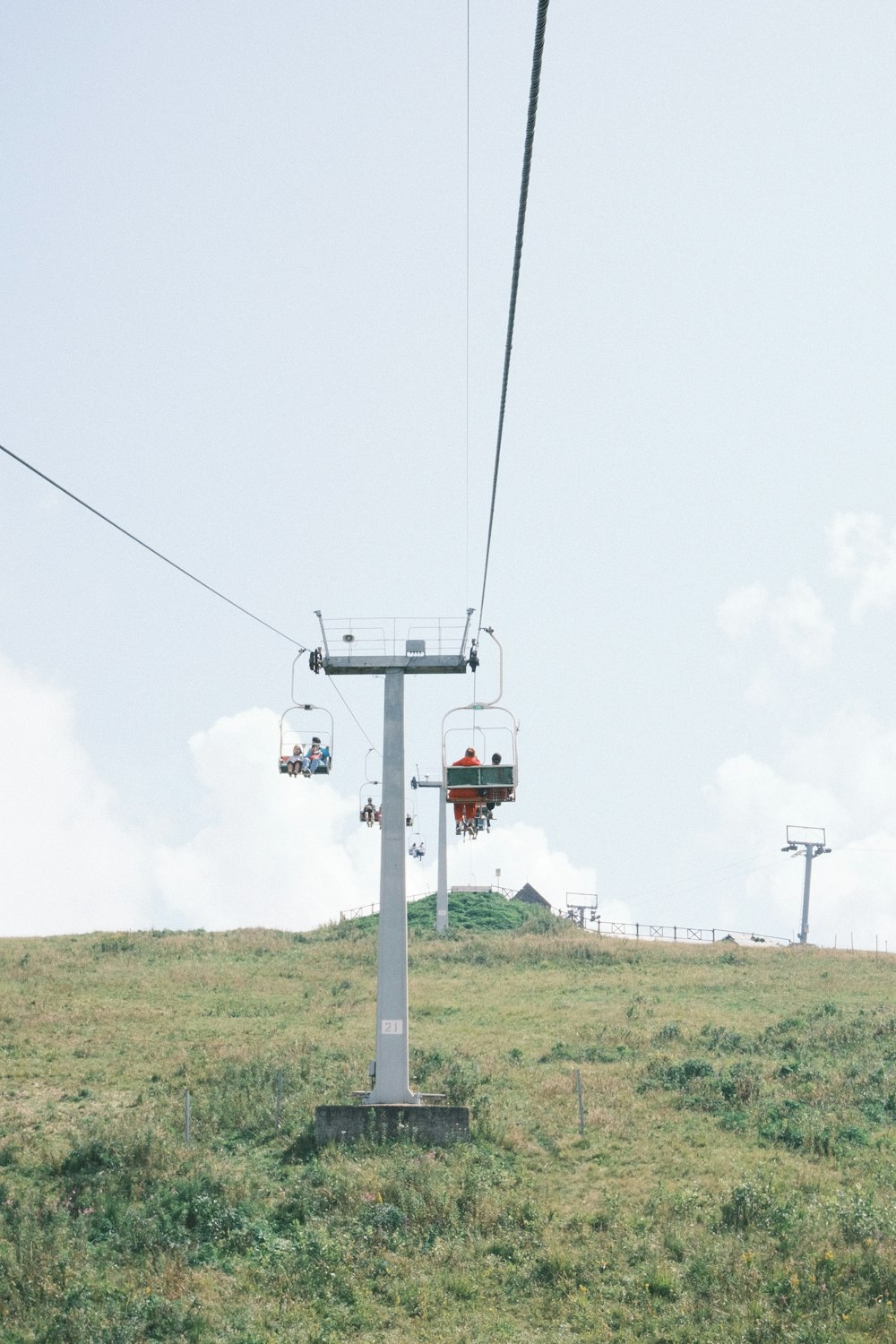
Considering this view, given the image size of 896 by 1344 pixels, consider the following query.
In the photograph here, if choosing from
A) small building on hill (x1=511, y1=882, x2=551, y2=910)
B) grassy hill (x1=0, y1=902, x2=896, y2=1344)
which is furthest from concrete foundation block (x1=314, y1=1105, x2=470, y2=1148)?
small building on hill (x1=511, y1=882, x2=551, y2=910)

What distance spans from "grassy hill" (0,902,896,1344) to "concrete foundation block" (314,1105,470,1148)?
52cm

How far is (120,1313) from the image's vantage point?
622 inches

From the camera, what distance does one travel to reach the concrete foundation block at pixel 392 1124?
Result: 22.9 m

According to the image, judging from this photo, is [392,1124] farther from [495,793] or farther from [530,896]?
[530,896]

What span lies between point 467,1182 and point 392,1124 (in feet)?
10.5

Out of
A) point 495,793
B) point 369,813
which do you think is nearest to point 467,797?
point 495,793

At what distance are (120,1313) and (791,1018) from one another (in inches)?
970

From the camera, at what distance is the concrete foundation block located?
22.9 meters

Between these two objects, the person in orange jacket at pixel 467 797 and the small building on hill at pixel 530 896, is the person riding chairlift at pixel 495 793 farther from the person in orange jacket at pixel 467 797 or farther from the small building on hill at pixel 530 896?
the small building on hill at pixel 530 896

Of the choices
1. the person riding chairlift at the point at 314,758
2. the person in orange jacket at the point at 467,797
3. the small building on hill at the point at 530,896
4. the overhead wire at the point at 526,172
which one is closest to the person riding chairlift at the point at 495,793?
the person in orange jacket at the point at 467,797

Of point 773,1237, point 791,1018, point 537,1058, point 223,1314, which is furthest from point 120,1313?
point 791,1018

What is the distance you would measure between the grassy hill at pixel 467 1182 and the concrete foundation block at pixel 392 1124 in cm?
52

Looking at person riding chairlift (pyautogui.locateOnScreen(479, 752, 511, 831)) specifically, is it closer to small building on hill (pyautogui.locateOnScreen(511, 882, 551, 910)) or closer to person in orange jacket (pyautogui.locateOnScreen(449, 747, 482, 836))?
person in orange jacket (pyautogui.locateOnScreen(449, 747, 482, 836))

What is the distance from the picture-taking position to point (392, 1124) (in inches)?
909
